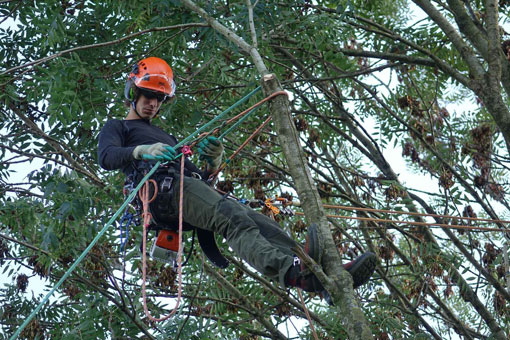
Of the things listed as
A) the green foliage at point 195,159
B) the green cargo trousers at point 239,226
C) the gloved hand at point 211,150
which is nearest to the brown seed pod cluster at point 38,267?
the green foliage at point 195,159

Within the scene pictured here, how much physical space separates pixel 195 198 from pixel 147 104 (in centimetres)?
112

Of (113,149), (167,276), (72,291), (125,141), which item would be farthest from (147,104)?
(72,291)

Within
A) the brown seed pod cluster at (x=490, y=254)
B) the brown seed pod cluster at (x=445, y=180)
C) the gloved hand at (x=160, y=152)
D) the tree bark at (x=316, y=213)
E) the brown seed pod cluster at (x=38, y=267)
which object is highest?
the brown seed pod cluster at (x=445, y=180)

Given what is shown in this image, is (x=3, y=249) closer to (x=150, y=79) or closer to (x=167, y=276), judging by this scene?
(x=167, y=276)

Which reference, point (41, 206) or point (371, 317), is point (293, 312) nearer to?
point (371, 317)

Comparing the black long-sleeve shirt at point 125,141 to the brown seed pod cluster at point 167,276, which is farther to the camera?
the brown seed pod cluster at point 167,276

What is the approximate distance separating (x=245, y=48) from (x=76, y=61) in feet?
6.42

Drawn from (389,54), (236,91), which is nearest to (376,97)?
(389,54)

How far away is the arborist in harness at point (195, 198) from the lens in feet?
12.1

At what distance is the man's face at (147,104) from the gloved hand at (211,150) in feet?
2.18

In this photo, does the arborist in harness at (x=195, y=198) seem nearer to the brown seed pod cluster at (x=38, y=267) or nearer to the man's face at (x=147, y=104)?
the man's face at (x=147, y=104)

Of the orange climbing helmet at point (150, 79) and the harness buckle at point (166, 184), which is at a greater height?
the orange climbing helmet at point (150, 79)

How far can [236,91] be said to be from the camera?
23.0ft

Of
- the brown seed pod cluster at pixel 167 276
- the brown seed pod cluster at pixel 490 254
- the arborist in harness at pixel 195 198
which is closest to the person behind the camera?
the arborist in harness at pixel 195 198
